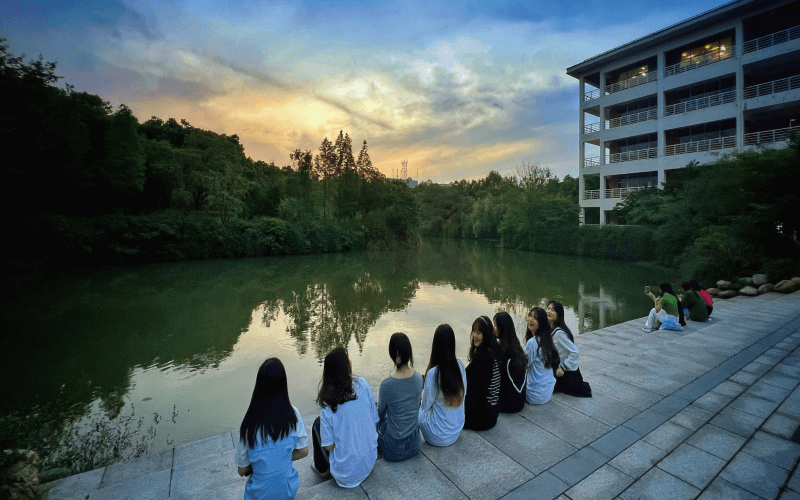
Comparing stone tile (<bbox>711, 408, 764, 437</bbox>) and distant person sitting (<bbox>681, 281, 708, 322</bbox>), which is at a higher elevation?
distant person sitting (<bbox>681, 281, 708, 322</bbox>)

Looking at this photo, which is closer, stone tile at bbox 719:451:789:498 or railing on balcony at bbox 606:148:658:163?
stone tile at bbox 719:451:789:498

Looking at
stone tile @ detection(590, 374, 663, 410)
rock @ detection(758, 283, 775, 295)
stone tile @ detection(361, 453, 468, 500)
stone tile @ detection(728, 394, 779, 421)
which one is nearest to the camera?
stone tile @ detection(361, 453, 468, 500)

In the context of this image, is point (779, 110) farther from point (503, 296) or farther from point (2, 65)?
point (2, 65)

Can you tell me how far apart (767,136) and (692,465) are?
29.5m

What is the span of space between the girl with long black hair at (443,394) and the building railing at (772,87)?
99.5 feet

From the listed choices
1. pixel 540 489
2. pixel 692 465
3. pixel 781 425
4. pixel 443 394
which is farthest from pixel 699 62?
pixel 540 489

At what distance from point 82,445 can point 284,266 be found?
18.0 metres

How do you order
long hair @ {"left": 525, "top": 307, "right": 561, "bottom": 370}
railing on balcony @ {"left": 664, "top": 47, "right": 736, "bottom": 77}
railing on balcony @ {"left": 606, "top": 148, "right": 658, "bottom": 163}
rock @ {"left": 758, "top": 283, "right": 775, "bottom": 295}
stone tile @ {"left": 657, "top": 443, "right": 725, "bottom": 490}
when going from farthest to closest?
railing on balcony @ {"left": 606, "top": 148, "right": 658, "bottom": 163} < railing on balcony @ {"left": 664, "top": 47, "right": 736, "bottom": 77} < rock @ {"left": 758, "top": 283, "right": 775, "bottom": 295} < long hair @ {"left": 525, "top": 307, "right": 561, "bottom": 370} < stone tile @ {"left": 657, "top": 443, "right": 725, "bottom": 490}

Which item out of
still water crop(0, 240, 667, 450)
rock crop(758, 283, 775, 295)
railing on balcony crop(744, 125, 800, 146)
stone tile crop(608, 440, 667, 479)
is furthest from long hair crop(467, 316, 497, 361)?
railing on balcony crop(744, 125, 800, 146)

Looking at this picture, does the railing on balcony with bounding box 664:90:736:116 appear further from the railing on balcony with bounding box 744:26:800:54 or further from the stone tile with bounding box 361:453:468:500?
the stone tile with bounding box 361:453:468:500

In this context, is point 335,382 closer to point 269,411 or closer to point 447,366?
point 269,411

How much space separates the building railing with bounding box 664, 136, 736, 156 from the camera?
2373 centimetres

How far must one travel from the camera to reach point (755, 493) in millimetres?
2627

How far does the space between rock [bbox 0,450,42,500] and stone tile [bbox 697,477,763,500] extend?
4653 millimetres
